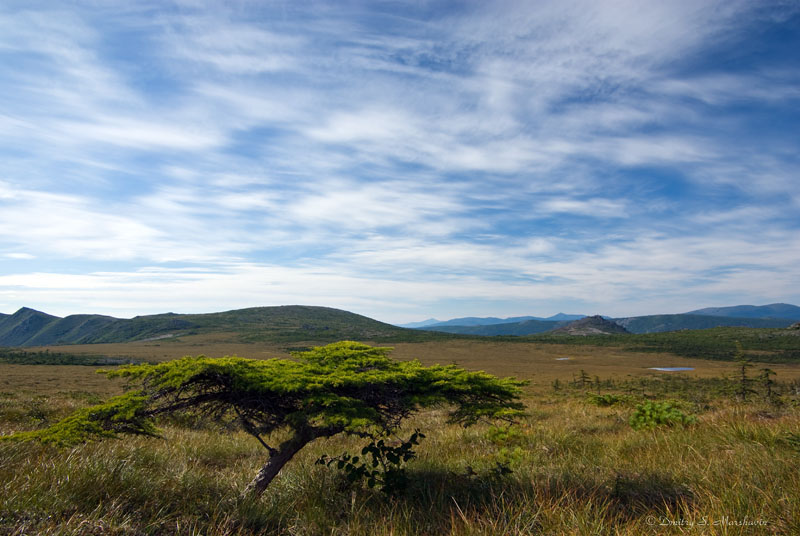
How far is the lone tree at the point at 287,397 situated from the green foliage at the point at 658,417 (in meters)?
5.94

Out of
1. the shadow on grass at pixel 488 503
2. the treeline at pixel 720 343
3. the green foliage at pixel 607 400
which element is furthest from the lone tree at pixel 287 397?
the treeline at pixel 720 343

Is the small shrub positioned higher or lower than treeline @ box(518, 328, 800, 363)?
higher

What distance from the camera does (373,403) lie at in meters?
5.11

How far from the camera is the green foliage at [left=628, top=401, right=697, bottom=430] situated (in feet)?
29.0

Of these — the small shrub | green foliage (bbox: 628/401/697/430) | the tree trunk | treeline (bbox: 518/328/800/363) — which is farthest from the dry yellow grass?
the tree trunk

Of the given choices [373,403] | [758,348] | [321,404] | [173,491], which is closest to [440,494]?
[373,403]

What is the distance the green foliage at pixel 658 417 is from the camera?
8836 millimetres

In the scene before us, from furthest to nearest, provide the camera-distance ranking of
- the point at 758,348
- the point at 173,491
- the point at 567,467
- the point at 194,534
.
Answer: the point at 758,348 < the point at 567,467 < the point at 173,491 < the point at 194,534

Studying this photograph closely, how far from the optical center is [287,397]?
5.00 metres

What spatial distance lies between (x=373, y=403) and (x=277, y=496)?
5.68 feet

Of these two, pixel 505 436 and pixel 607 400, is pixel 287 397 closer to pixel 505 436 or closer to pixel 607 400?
pixel 505 436

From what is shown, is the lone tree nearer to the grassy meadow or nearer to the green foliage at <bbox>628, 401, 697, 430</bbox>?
the grassy meadow

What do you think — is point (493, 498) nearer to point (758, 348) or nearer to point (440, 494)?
point (440, 494)

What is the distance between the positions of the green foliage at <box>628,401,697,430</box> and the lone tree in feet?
19.5
